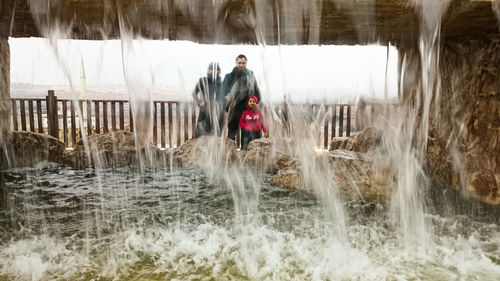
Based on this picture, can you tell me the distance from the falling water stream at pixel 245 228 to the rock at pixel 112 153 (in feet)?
3.74

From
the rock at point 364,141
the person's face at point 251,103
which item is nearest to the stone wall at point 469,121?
the rock at point 364,141

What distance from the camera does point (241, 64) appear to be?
246 inches

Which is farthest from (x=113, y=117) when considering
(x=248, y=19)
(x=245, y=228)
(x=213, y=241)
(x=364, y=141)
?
(x=213, y=241)

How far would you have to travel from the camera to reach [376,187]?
165 inches

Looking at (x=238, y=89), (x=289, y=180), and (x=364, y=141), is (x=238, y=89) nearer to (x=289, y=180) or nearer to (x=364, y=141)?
(x=289, y=180)

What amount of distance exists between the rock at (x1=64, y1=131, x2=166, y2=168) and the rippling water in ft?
6.83

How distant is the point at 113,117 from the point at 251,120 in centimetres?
456

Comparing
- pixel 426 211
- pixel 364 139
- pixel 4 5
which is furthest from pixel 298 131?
pixel 4 5

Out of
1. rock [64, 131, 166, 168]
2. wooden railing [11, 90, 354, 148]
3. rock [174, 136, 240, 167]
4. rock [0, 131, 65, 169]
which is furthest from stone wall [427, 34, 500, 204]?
rock [0, 131, 65, 169]

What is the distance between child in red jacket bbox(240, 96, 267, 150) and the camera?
6.87 meters

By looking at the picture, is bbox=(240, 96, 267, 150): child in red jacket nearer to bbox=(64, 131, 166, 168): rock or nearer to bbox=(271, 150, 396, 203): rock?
bbox=(64, 131, 166, 168): rock

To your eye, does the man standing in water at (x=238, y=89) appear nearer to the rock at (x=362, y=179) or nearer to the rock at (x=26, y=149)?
the rock at (x=362, y=179)

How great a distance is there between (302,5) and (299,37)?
4.24ft

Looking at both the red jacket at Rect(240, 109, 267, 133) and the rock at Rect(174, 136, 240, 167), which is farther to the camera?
the red jacket at Rect(240, 109, 267, 133)
